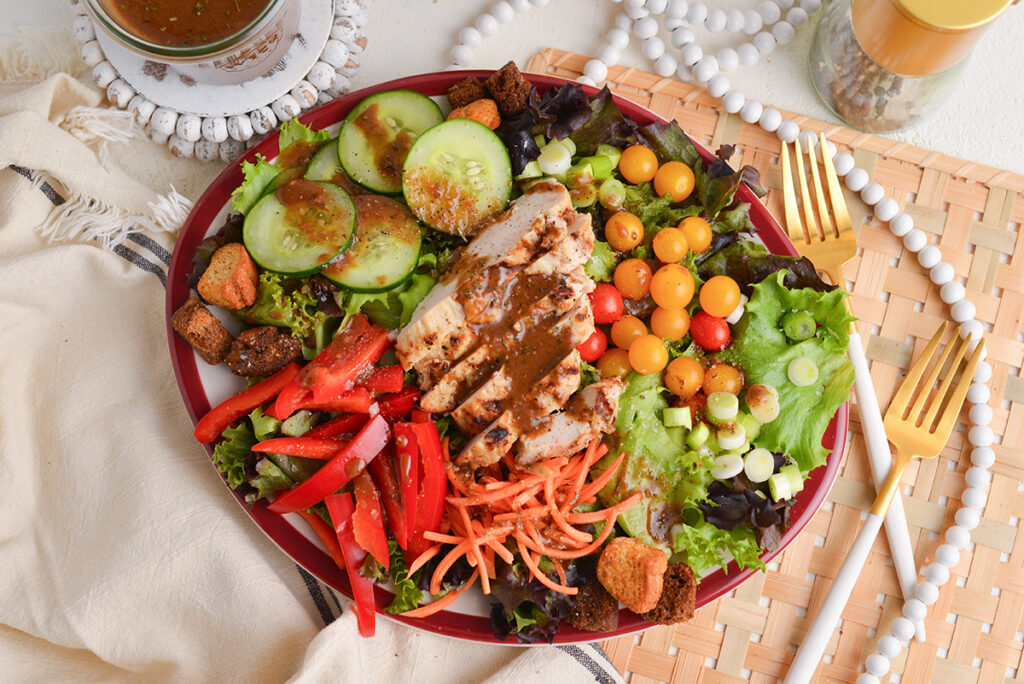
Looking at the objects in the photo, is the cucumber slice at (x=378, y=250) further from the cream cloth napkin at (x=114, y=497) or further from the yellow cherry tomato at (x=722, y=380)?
the yellow cherry tomato at (x=722, y=380)

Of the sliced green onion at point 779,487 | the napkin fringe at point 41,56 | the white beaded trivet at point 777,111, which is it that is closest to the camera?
the sliced green onion at point 779,487

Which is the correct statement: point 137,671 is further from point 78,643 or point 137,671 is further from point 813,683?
point 813,683

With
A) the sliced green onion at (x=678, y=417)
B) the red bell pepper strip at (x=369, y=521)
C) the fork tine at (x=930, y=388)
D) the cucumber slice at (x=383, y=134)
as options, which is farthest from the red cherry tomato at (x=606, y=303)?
the fork tine at (x=930, y=388)

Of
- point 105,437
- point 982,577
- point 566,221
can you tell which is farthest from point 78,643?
point 982,577

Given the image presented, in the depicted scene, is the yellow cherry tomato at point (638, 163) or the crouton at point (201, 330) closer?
the crouton at point (201, 330)

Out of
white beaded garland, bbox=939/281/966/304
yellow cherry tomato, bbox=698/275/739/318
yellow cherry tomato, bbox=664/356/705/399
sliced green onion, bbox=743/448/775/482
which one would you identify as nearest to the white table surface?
white beaded garland, bbox=939/281/966/304

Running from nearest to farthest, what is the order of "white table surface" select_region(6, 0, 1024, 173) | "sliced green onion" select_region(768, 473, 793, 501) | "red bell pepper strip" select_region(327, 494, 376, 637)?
"red bell pepper strip" select_region(327, 494, 376, 637) < "sliced green onion" select_region(768, 473, 793, 501) < "white table surface" select_region(6, 0, 1024, 173)

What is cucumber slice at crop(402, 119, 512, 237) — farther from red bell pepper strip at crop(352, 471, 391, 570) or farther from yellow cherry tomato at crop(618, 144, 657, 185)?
red bell pepper strip at crop(352, 471, 391, 570)
